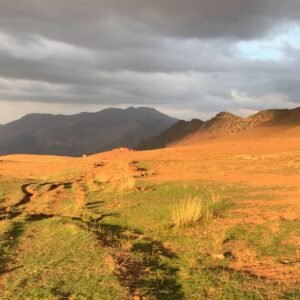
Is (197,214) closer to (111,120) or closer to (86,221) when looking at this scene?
(86,221)

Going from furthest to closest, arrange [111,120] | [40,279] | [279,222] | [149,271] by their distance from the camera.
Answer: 1. [111,120]
2. [279,222]
3. [149,271]
4. [40,279]

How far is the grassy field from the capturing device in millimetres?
6316

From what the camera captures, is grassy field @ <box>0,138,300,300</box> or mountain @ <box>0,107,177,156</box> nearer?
grassy field @ <box>0,138,300,300</box>

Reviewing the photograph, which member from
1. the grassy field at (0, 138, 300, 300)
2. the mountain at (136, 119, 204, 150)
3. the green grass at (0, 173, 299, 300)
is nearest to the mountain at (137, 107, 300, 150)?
the mountain at (136, 119, 204, 150)

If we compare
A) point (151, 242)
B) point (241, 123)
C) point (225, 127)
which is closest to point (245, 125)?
point (241, 123)

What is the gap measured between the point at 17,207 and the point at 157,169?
40.1 feet

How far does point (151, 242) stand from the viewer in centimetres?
913

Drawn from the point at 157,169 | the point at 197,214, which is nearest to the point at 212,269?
the point at 197,214

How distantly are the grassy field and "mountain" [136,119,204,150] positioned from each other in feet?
184

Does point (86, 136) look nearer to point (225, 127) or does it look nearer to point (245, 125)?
point (225, 127)

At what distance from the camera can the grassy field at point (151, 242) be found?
249 inches

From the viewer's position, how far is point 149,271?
7.08 meters

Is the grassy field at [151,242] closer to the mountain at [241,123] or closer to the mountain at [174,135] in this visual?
the mountain at [241,123]

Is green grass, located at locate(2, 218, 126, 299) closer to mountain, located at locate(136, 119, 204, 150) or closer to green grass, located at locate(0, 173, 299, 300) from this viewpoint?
green grass, located at locate(0, 173, 299, 300)
